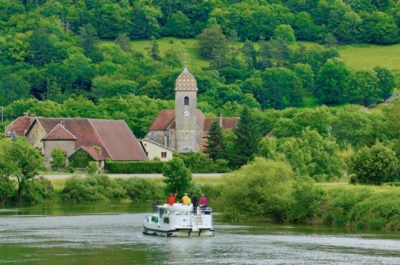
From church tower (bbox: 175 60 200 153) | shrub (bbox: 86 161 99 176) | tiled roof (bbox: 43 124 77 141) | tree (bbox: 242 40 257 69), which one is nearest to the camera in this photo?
shrub (bbox: 86 161 99 176)

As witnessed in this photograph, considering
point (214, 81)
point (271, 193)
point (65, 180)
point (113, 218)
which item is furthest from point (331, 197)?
point (214, 81)

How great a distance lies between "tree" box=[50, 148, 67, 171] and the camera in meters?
110

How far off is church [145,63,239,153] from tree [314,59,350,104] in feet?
146

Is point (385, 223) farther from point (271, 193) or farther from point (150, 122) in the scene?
point (150, 122)

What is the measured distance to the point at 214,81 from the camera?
6954 inches

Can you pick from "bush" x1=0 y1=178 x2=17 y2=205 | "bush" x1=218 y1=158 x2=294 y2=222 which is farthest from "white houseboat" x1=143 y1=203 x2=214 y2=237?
"bush" x1=0 y1=178 x2=17 y2=205

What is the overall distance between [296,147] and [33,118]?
35.7 meters

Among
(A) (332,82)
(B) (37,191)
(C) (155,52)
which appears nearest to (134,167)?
(B) (37,191)

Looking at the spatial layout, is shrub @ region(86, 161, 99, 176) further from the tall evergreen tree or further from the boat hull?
the boat hull

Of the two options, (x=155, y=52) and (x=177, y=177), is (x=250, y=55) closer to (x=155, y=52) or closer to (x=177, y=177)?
(x=155, y=52)

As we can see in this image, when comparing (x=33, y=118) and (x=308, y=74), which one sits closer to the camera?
(x=33, y=118)

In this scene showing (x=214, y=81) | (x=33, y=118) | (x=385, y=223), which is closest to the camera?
(x=385, y=223)

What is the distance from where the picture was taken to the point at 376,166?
79.0 m

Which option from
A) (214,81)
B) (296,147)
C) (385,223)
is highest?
(214,81)
